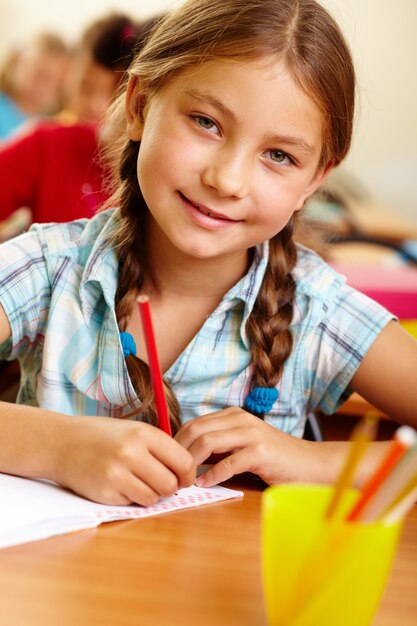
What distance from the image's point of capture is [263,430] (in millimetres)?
900

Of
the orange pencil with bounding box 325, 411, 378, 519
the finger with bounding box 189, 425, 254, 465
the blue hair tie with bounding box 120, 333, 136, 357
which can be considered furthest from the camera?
the blue hair tie with bounding box 120, 333, 136, 357

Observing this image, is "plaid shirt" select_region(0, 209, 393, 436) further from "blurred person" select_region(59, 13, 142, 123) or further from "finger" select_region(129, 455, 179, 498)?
"blurred person" select_region(59, 13, 142, 123)

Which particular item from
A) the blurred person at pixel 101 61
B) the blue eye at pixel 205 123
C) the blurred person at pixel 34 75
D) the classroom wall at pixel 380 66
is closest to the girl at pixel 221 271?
the blue eye at pixel 205 123

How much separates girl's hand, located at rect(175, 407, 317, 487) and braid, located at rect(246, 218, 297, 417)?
191 mm

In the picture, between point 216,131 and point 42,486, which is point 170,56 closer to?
point 216,131

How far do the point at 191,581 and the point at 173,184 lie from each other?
526 millimetres

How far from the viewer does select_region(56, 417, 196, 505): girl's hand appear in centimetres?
75

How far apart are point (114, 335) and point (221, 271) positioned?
0.19 m

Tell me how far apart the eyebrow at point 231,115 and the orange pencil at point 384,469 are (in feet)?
1.84

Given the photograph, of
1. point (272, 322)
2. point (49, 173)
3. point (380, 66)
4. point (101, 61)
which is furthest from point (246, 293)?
point (380, 66)

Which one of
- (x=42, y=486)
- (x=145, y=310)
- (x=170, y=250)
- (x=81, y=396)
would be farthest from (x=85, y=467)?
(x=170, y=250)

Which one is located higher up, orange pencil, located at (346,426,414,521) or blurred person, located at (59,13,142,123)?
orange pencil, located at (346,426,414,521)

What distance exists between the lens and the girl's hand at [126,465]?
0.75 meters

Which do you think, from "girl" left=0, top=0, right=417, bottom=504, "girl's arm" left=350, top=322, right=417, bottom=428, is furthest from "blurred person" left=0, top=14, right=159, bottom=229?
"girl's arm" left=350, top=322, right=417, bottom=428
